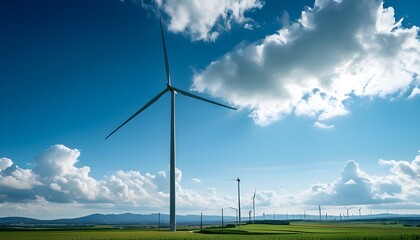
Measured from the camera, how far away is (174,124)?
3108 inches

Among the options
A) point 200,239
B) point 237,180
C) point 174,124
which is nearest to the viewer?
point 200,239

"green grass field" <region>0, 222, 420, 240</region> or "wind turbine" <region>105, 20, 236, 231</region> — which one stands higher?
"wind turbine" <region>105, 20, 236, 231</region>

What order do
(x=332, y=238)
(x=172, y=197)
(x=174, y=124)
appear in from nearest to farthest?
1. (x=332, y=238)
2. (x=172, y=197)
3. (x=174, y=124)

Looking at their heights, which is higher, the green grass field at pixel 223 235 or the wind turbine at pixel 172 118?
the wind turbine at pixel 172 118

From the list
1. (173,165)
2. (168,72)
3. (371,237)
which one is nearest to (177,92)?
(168,72)

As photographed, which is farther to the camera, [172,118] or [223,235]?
[172,118]

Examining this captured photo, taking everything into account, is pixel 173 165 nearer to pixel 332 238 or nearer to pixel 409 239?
pixel 332 238

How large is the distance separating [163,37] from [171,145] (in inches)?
914

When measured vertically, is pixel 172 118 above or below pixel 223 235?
above

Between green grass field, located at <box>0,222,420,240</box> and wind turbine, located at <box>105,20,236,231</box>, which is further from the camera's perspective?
wind turbine, located at <box>105,20,236,231</box>

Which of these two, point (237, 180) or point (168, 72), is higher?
point (168, 72)

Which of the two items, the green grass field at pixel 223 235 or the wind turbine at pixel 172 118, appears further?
the wind turbine at pixel 172 118

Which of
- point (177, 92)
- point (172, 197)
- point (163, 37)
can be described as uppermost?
point (163, 37)

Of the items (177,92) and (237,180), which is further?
(237,180)
